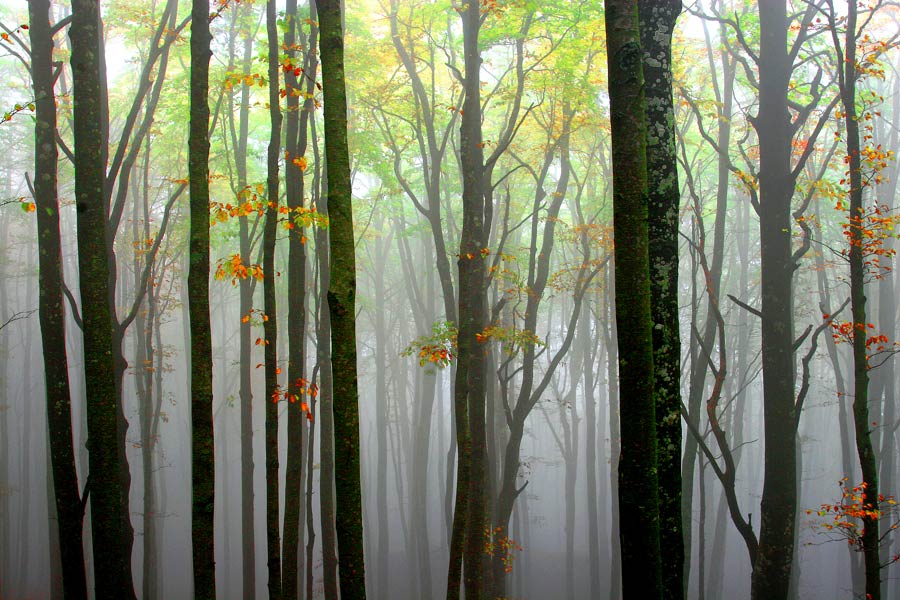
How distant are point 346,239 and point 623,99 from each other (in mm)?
2217

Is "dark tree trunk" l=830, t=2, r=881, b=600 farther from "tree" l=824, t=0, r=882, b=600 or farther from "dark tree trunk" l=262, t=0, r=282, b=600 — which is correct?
"dark tree trunk" l=262, t=0, r=282, b=600

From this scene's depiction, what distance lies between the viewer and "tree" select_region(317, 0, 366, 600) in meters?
4.58

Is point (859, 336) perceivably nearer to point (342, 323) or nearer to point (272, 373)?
point (342, 323)

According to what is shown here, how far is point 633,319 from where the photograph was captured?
3967 mm

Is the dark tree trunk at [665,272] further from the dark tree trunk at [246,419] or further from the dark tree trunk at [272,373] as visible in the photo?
the dark tree trunk at [246,419]

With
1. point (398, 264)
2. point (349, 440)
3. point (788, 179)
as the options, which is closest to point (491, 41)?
point (788, 179)

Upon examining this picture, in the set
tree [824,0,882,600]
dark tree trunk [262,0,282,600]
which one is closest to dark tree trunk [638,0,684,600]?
tree [824,0,882,600]

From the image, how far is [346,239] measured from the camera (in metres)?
4.69

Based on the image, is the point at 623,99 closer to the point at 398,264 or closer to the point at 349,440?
the point at 349,440

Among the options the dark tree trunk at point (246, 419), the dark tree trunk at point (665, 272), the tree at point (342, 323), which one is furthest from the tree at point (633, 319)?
the dark tree trunk at point (246, 419)

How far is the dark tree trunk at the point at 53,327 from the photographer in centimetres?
693

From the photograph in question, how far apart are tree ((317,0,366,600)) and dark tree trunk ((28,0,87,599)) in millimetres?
3977

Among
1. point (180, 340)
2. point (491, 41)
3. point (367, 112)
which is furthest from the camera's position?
point (180, 340)

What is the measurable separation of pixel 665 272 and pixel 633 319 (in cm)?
89
